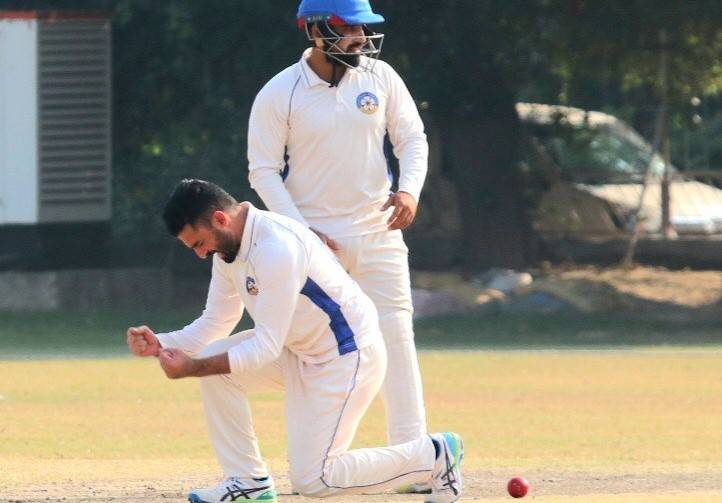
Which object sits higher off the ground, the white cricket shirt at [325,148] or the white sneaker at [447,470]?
the white cricket shirt at [325,148]

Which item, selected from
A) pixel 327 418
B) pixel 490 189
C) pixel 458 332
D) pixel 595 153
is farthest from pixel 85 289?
pixel 327 418

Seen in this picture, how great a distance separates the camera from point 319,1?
6.96m

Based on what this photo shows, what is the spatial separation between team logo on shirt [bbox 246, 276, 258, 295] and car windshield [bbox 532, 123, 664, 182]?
13.8 meters

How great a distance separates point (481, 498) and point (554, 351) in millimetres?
7285

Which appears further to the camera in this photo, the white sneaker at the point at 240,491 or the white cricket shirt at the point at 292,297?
the white sneaker at the point at 240,491

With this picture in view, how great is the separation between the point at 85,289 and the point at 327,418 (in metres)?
12.2

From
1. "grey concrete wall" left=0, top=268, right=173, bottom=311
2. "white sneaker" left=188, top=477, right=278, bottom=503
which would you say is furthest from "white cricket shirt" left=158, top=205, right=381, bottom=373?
"grey concrete wall" left=0, top=268, right=173, bottom=311

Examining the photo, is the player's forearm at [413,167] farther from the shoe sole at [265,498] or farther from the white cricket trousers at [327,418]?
the shoe sole at [265,498]

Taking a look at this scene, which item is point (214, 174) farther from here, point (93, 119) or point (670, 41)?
point (670, 41)

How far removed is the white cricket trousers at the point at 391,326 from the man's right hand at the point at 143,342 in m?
1.11

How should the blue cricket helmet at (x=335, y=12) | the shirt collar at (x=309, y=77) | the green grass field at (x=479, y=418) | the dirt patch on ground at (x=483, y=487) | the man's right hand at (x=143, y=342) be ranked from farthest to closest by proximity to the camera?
the green grass field at (x=479, y=418), the dirt patch on ground at (x=483, y=487), the shirt collar at (x=309, y=77), the blue cricket helmet at (x=335, y=12), the man's right hand at (x=143, y=342)

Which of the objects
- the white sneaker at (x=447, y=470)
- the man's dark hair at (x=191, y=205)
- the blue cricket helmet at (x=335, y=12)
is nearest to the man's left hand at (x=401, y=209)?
the blue cricket helmet at (x=335, y=12)

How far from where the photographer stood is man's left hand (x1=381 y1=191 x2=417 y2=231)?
6.96m

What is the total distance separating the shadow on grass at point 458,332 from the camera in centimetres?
1480
